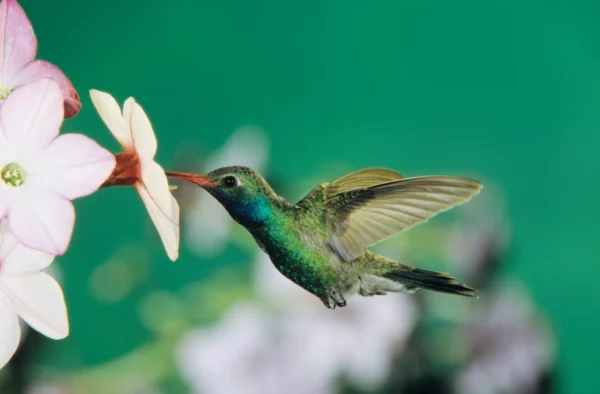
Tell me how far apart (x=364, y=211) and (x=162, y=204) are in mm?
131

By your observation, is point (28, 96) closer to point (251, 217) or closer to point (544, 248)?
point (251, 217)

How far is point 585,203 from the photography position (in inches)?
44.0

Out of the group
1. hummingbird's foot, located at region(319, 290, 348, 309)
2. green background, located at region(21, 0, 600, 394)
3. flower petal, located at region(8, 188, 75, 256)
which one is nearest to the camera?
flower petal, located at region(8, 188, 75, 256)

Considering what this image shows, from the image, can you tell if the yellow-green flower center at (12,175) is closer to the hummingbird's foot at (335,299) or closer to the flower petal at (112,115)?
the flower petal at (112,115)

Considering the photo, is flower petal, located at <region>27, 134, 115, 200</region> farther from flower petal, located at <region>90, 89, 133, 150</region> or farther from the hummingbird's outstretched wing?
the hummingbird's outstretched wing

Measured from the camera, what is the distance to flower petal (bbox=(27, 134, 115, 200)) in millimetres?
241

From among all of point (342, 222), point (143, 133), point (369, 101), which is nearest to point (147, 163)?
point (143, 133)

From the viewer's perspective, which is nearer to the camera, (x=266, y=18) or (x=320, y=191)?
(x=320, y=191)

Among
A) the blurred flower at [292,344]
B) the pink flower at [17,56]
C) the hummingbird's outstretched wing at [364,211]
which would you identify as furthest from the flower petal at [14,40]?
the blurred flower at [292,344]

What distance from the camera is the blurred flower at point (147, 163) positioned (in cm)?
25

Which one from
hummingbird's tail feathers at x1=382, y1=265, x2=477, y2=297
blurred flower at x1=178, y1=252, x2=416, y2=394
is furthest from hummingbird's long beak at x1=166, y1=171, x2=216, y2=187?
blurred flower at x1=178, y1=252, x2=416, y2=394

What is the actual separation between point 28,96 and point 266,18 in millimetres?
975

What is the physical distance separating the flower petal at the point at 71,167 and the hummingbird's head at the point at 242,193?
52 mm

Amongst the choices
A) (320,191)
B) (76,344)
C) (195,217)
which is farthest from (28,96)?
(76,344)
